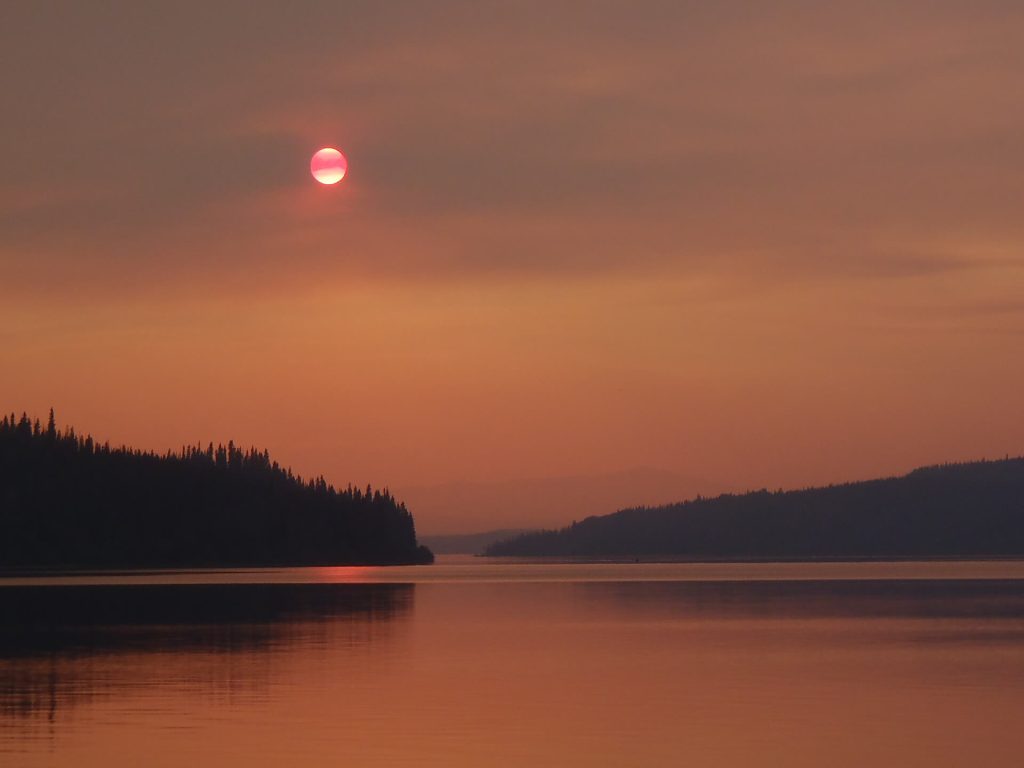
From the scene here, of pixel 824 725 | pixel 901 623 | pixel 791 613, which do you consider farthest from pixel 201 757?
pixel 791 613

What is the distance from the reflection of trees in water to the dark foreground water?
17 centimetres

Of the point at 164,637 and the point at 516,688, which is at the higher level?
the point at 164,637

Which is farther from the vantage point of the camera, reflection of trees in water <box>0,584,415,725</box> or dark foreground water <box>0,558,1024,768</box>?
reflection of trees in water <box>0,584,415,725</box>

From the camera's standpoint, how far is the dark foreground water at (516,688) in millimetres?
32062

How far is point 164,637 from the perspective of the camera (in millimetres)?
63656

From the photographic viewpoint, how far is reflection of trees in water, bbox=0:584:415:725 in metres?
43.8

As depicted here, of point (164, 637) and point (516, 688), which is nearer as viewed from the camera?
point (516, 688)

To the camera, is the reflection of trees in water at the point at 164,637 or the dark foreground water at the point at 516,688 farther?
the reflection of trees in water at the point at 164,637

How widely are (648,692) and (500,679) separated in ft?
17.3

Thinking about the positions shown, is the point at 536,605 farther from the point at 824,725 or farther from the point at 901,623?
the point at 824,725

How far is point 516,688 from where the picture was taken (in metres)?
43.3

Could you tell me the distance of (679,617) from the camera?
7662cm

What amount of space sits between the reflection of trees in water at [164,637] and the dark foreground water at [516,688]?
17 centimetres

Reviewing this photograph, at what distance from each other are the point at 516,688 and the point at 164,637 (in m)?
24.5
